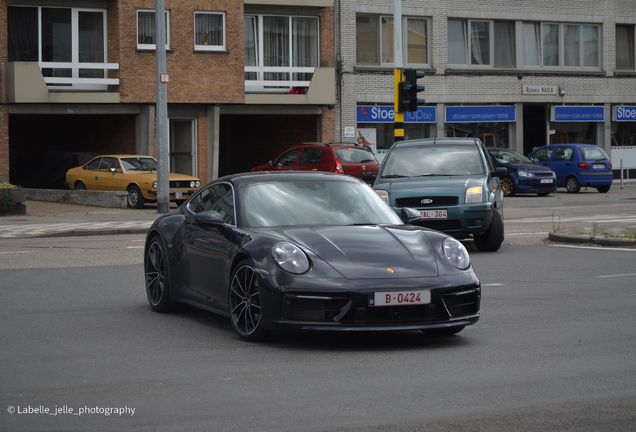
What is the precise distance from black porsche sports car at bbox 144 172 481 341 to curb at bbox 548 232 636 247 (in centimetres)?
757

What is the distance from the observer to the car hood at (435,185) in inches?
567

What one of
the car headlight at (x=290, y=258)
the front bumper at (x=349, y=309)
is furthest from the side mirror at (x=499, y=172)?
the car headlight at (x=290, y=258)

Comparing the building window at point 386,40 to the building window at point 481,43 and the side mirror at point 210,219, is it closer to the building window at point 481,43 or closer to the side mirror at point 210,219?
the building window at point 481,43

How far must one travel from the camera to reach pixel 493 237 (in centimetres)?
1449

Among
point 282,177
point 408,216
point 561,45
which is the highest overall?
point 561,45

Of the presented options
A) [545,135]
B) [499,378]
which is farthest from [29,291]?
[545,135]

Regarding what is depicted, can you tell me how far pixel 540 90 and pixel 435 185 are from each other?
2637 centimetres

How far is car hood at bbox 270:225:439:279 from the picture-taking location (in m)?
6.99

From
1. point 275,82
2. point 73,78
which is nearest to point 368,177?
point 73,78

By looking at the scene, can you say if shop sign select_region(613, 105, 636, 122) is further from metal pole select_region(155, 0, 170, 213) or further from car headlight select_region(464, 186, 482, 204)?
car headlight select_region(464, 186, 482, 204)

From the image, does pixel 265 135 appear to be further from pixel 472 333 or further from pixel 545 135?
pixel 472 333

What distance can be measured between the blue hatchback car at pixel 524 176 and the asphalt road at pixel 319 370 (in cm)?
2112

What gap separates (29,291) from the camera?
1048 centimetres

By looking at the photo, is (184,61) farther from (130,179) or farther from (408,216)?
(408,216)
